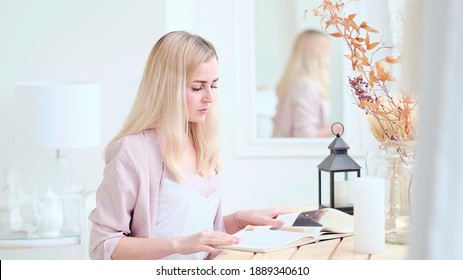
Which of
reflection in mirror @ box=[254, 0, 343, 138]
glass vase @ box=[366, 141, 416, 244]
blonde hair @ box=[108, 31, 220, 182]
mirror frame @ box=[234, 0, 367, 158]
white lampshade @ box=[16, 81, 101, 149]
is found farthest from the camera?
reflection in mirror @ box=[254, 0, 343, 138]

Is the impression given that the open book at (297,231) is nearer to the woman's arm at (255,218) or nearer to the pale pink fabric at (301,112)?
the woman's arm at (255,218)

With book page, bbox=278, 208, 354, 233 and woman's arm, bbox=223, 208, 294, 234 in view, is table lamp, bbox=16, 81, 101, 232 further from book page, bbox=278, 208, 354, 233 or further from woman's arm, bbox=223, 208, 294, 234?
book page, bbox=278, 208, 354, 233

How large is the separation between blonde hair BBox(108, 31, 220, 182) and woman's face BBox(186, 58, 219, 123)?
0.6 inches

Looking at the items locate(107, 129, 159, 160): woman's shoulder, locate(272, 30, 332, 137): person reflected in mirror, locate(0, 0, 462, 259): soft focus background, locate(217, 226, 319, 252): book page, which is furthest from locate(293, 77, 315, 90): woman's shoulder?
locate(217, 226, 319, 252): book page

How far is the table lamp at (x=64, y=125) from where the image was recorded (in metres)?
4.13

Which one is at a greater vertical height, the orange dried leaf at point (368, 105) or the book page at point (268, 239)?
the orange dried leaf at point (368, 105)

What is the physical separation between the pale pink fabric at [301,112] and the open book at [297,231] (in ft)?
12.5

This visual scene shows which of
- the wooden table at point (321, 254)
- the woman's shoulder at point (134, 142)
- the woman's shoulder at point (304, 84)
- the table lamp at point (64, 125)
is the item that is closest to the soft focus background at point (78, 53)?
the table lamp at point (64, 125)

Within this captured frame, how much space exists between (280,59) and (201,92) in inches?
167

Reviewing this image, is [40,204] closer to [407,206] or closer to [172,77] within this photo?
[172,77]

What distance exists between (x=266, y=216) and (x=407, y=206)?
0.47m

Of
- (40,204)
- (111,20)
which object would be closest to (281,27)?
(111,20)

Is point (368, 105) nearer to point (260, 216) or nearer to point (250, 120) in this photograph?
point (260, 216)

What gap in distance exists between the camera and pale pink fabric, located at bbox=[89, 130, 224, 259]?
2512mm
